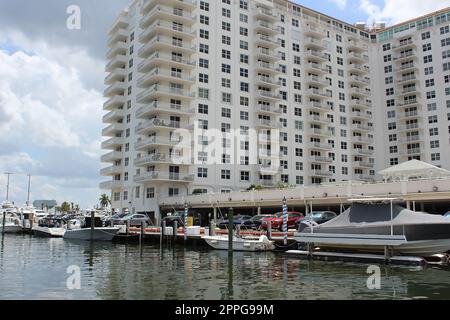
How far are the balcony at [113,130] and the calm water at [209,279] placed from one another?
52132mm

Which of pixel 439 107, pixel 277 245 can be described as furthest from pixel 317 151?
pixel 277 245

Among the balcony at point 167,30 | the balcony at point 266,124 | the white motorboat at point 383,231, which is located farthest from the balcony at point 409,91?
the white motorboat at point 383,231

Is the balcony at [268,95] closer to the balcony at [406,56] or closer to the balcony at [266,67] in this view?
the balcony at [266,67]

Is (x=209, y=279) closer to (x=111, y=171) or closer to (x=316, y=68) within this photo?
(x=111, y=171)

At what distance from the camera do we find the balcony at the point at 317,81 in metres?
89.1

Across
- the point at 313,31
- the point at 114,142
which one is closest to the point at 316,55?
the point at 313,31

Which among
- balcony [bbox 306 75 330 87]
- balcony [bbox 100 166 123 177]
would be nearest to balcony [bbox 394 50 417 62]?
balcony [bbox 306 75 330 87]

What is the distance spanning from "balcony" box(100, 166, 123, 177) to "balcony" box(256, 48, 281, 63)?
32.9 m

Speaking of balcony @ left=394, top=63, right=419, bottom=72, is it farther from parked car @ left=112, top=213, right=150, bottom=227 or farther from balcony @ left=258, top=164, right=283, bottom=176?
parked car @ left=112, top=213, right=150, bottom=227

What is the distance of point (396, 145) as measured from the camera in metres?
96.8

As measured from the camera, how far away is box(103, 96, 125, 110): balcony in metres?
82.6

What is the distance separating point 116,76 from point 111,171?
1846 cm
